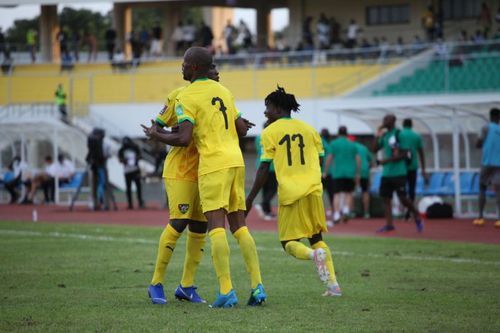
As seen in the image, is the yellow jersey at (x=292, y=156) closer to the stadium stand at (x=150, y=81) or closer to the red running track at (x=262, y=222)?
the red running track at (x=262, y=222)

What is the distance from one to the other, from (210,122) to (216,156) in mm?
295

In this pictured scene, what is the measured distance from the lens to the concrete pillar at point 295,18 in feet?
151

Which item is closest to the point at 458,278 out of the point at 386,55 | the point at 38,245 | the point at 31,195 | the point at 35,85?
the point at 38,245

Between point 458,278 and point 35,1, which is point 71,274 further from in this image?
point 35,1

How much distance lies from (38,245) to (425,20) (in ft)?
89.1

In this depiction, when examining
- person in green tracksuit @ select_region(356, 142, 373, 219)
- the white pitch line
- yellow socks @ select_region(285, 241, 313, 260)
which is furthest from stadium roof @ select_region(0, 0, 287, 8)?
yellow socks @ select_region(285, 241, 313, 260)

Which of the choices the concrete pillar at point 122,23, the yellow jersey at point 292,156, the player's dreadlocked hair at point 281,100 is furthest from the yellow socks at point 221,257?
the concrete pillar at point 122,23

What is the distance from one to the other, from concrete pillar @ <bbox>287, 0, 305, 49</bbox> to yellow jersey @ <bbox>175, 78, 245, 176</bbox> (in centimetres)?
3659

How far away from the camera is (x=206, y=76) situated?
9.66m

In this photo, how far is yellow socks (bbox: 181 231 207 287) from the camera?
9906 millimetres

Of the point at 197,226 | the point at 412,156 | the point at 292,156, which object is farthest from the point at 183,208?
the point at 412,156

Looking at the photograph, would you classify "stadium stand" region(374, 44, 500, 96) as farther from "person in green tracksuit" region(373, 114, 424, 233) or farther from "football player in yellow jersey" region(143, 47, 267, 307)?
"football player in yellow jersey" region(143, 47, 267, 307)

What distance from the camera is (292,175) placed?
10500 mm

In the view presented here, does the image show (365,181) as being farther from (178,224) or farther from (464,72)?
(178,224)
